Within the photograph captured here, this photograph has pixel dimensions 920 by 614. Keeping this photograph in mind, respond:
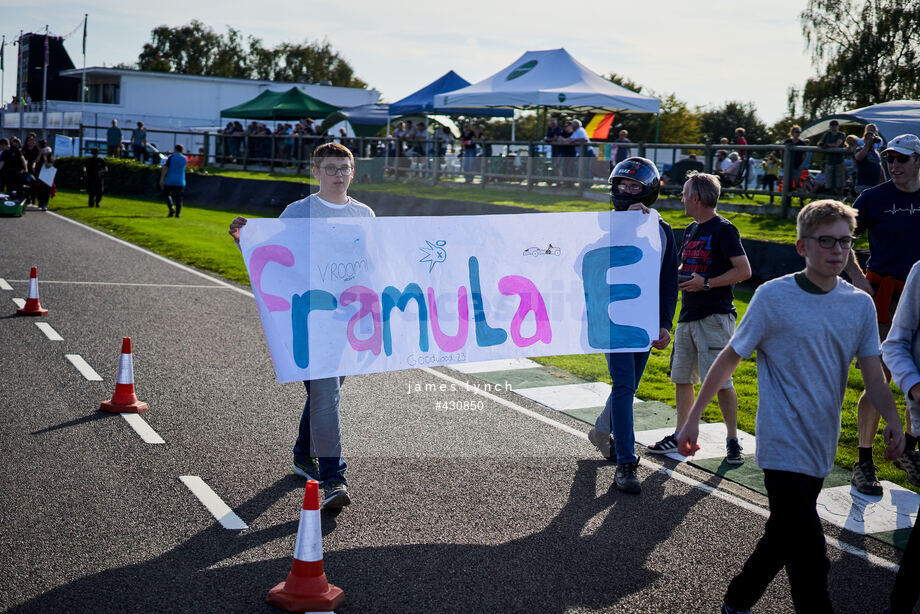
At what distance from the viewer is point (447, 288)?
6.45 meters

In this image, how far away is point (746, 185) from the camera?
805 inches

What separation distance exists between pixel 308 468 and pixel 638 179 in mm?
2933

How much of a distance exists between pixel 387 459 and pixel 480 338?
1.20 meters

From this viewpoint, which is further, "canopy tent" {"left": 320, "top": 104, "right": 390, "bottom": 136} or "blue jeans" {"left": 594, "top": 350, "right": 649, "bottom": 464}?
"canopy tent" {"left": 320, "top": 104, "right": 390, "bottom": 136}

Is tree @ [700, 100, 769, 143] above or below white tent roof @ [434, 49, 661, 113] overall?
above

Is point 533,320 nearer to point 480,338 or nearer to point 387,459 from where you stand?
point 480,338

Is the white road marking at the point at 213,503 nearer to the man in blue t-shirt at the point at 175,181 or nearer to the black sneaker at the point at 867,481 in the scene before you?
the black sneaker at the point at 867,481

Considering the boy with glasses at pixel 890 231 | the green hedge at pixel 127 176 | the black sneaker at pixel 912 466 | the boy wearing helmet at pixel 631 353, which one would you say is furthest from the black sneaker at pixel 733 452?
the green hedge at pixel 127 176

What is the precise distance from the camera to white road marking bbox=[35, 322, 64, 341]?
10.8 metres

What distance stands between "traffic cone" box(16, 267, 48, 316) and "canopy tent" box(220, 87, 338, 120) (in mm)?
30347

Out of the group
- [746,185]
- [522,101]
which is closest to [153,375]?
[746,185]

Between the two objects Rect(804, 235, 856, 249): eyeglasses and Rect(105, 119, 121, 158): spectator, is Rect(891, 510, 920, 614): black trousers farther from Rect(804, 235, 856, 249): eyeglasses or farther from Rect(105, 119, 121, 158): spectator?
Rect(105, 119, 121, 158): spectator

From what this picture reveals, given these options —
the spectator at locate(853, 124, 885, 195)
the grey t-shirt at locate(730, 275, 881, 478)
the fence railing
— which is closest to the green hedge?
the fence railing

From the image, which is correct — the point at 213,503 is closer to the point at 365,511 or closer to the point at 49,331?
the point at 365,511
